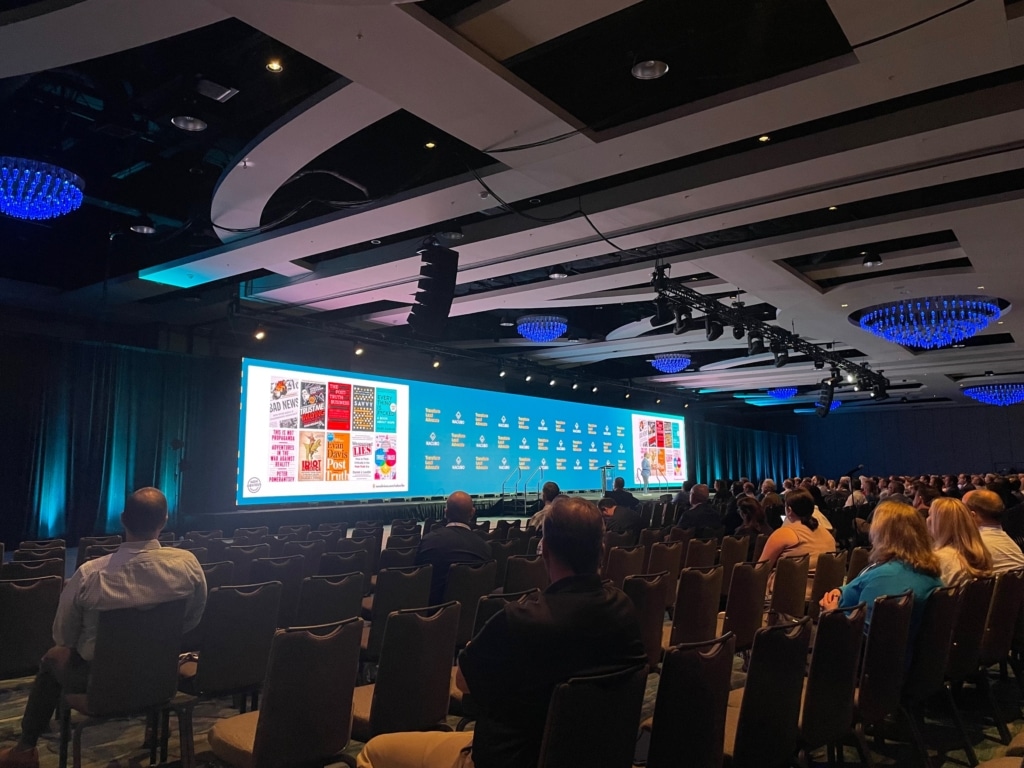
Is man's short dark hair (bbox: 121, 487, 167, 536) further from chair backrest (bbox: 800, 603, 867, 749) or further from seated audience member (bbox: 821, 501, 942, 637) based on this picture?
seated audience member (bbox: 821, 501, 942, 637)

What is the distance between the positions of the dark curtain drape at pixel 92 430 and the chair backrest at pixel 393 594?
777cm

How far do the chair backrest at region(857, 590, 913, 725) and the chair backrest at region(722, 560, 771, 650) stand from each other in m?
1.20

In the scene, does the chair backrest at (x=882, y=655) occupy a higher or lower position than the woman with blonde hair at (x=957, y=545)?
lower

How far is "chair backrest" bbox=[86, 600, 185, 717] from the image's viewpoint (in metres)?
2.71

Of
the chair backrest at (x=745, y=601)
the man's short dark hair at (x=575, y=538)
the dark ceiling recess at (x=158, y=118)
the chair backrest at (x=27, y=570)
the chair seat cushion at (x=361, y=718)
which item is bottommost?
the chair seat cushion at (x=361, y=718)

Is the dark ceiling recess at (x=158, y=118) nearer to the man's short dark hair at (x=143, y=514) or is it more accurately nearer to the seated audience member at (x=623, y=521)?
the man's short dark hair at (x=143, y=514)

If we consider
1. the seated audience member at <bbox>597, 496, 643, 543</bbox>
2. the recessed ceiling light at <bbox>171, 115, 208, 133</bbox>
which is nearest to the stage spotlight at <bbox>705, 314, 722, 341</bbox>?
the seated audience member at <bbox>597, 496, 643, 543</bbox>

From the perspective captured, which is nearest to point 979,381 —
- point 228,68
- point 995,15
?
point 995,15

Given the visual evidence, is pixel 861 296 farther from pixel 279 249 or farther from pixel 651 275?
pixel 279 249

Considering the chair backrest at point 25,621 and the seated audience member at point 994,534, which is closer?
the chair backrest at point 25,621

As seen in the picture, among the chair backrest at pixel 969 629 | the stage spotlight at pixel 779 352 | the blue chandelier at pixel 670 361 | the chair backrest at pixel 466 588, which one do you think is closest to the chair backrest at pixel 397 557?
the chair backrest at pixel 466 588

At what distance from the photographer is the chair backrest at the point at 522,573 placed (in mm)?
4473

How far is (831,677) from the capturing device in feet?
8.28

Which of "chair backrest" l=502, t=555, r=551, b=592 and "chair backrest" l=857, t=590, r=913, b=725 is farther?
"chair backrest" l=502, t=555, r=551, b=592
